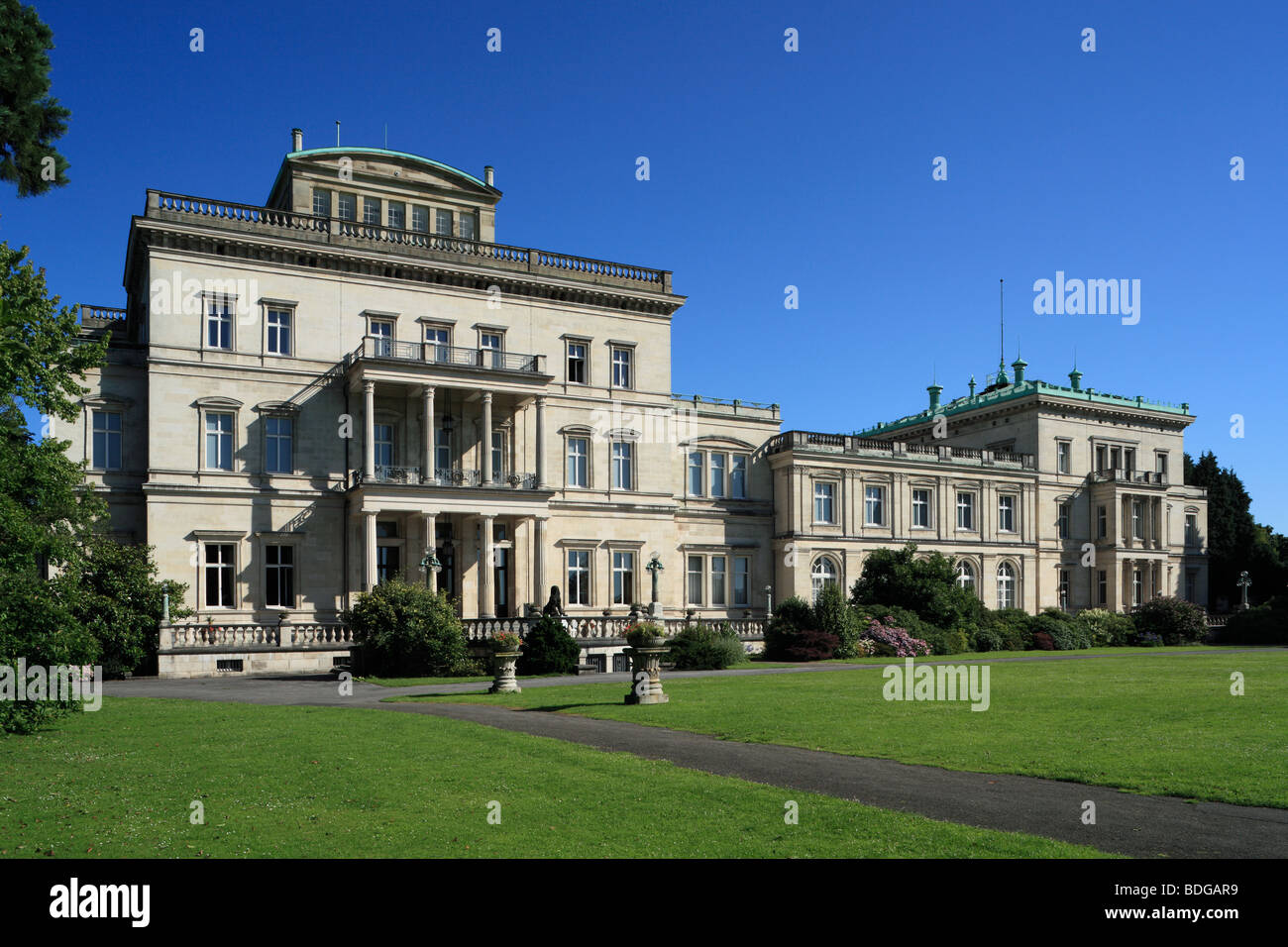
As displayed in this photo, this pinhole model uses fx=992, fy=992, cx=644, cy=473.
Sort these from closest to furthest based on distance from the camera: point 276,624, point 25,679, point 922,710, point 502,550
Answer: point 25,679 → point 922,710 → point 276,624 → point 502,550

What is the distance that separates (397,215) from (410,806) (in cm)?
3900

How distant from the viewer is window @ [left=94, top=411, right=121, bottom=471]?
37.9 m

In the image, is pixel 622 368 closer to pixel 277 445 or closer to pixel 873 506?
pixel 277 445

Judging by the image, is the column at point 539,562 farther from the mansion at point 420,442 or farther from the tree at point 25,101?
the tree at point 25,101

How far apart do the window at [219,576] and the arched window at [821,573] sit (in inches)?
1112

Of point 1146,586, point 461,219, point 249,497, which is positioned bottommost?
point 1146,586

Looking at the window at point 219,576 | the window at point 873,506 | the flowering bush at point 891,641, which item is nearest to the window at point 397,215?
the window at point 219,576

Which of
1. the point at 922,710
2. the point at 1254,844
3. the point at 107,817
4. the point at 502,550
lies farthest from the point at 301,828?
the point at 502,550

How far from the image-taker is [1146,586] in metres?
65.6

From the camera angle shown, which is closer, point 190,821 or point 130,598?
point 190,821

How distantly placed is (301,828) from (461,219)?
1598 inches

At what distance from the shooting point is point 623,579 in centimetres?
4700

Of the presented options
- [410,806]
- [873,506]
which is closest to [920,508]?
[873,506]
